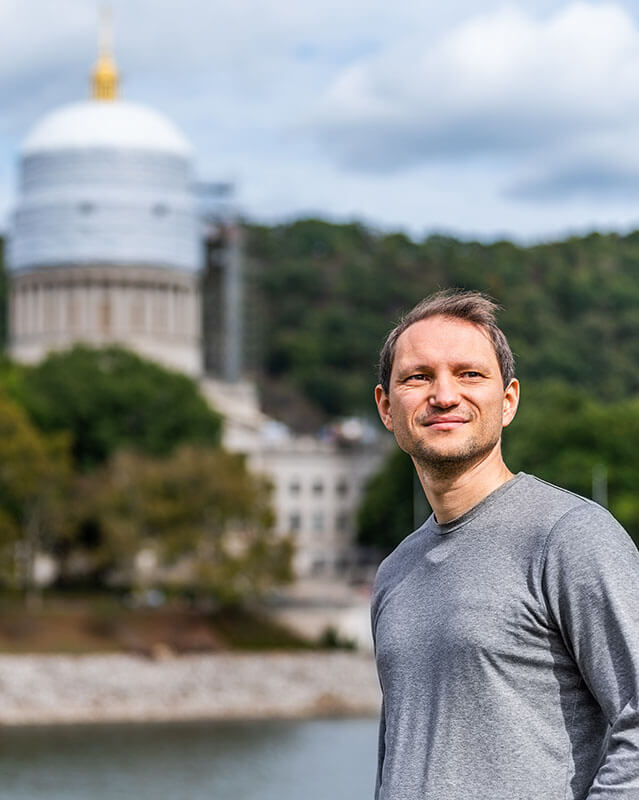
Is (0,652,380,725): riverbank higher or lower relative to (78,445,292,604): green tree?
lower

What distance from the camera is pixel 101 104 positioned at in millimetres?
111625

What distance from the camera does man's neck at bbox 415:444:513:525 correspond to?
5.82m

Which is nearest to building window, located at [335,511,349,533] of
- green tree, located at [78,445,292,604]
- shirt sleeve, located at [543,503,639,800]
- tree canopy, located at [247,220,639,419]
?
tree canopy, located at [247,220,639,419]

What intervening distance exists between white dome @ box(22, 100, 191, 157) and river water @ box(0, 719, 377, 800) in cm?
5411

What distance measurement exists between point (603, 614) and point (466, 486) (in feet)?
2.30

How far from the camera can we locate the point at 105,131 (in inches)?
4294

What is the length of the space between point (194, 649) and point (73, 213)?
45952 mm

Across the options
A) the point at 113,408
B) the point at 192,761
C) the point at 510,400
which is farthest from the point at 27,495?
the point at 510,400

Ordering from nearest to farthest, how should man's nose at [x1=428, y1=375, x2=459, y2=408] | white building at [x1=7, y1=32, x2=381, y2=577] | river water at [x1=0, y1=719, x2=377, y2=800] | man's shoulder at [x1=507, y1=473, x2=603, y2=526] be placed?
man's shoulder at [x1=507, y1=473, x2=603, y2=526] → man's nose at [x1=428, y1=375, x2=459, y2=408] → river water at [x1=0, y1=719, x2=377, y2=800] → white building at [x1=7, y1=32, x2=381, y2=577]

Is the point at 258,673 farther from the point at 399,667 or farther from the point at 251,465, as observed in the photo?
the point at 399,667

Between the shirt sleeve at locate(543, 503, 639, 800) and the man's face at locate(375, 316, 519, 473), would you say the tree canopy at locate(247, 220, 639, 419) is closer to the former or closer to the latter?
the man's face at locate(375, 316, 519, 473)

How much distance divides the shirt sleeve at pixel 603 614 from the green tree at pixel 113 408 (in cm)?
7784

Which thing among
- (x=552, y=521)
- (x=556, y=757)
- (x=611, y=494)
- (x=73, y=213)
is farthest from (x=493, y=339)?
(x=73, y=213)

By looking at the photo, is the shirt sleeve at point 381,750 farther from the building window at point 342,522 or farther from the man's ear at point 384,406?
the building window at point 342,522
